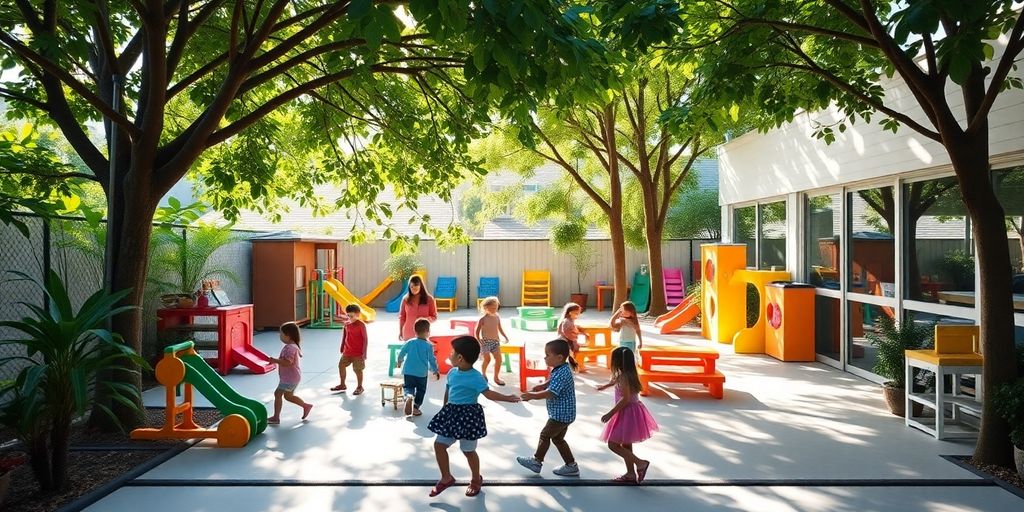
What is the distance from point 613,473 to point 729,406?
117 inches

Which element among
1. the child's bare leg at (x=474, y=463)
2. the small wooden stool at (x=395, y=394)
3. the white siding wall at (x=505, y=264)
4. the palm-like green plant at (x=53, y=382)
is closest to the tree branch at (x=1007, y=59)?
the child's bare leg at (x=474, y=463)

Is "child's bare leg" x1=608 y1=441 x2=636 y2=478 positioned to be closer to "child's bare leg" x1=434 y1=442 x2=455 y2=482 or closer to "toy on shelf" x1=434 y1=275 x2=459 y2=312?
"child's bare leg" x1=434 y1=442 x2=455 y2=482

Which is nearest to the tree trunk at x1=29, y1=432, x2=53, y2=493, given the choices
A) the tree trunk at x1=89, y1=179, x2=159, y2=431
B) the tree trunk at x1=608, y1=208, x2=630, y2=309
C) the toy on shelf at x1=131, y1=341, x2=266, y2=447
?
the toy on shelf at x1=131, y1=341, x2=266, y2=447

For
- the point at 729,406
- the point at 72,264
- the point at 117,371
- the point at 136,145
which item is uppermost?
the point at 136,145

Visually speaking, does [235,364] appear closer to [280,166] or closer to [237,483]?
[280,166]

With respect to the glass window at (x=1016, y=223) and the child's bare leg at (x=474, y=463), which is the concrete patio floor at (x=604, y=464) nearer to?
the child's bare leg at (x=474, y=463)

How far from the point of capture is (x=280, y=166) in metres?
10.0

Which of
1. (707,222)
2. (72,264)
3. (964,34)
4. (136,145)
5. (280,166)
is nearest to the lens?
(964,34)

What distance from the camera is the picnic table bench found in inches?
310

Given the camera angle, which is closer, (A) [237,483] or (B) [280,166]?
(A) [237,483]

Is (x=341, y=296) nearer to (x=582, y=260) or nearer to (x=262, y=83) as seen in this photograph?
(x=582, y=260)

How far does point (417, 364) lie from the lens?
6.90 meters

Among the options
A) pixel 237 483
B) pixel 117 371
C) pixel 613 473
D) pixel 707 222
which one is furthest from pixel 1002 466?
pixel 707 222

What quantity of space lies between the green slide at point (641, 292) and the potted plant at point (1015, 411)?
13721mm
